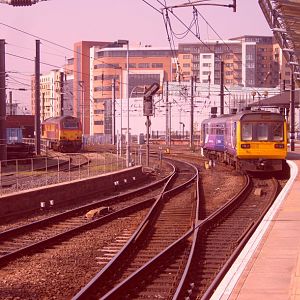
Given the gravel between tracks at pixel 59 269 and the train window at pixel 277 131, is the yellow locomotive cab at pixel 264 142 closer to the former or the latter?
the train window at pixel 277 131

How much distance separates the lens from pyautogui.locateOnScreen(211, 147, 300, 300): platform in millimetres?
8828

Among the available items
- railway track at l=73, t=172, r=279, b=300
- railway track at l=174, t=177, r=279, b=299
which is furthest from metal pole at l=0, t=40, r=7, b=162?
railway track at l=73, t=172, r=279, b=300

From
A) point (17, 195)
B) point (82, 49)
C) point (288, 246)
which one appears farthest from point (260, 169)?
point (82, 49)

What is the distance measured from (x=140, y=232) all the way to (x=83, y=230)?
1.83m

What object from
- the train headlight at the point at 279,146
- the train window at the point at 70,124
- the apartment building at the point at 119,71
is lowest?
the train headlight at the point at 279,146

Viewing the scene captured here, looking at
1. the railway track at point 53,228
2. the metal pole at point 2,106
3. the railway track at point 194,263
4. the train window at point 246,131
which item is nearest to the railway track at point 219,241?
the railway track at point 194,263

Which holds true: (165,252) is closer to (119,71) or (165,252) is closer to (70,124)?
(70,124)

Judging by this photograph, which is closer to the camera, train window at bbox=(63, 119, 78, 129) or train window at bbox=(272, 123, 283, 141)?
train window at bbox=(272, 123, 283, 141)

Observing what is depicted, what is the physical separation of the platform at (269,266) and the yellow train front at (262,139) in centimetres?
1357

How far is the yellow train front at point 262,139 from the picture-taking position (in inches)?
1179

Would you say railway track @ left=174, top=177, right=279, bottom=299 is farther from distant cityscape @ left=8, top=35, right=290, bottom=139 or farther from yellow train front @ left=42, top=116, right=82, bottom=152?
distant cityscape @ left=8, top=35, right=290, bottom=139

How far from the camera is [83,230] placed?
16.3m

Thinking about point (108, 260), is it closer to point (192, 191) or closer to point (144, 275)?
point (144, 275)

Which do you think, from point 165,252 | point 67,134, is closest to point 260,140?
point 165,252
